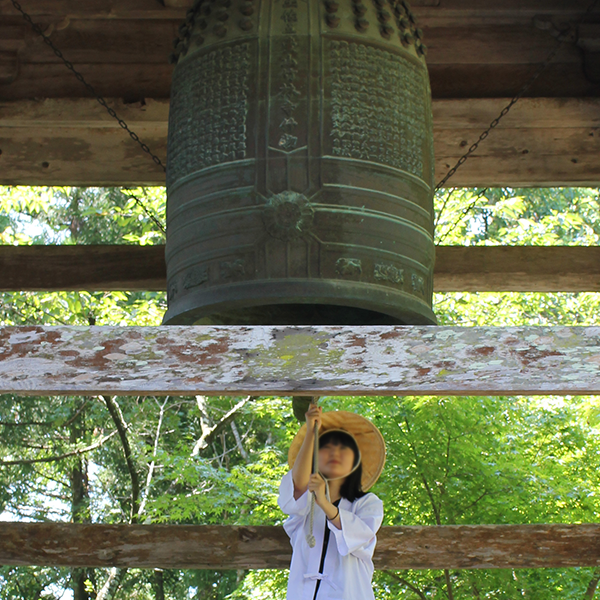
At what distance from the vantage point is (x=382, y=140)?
2131 mm

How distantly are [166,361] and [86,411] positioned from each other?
27.6ft

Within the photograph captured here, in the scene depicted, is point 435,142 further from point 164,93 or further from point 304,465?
point 304,465

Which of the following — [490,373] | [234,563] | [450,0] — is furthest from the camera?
[234,563]

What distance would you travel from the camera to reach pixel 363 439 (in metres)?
2.88

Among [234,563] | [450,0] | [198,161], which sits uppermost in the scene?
[450,0]

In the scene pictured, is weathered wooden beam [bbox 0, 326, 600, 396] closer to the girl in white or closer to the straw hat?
the girl in white

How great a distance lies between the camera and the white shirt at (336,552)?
2523mm

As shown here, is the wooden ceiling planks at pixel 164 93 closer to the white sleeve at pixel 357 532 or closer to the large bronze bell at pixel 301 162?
the large bronze bell at pixel 301 162

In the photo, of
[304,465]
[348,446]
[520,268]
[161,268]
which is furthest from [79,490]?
[304,465]

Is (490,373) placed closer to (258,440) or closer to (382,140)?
(382,140)

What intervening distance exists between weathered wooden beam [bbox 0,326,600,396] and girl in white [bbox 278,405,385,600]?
2.40 ft

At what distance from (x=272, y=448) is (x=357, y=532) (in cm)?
609

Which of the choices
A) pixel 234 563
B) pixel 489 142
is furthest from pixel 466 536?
pixel 489 142

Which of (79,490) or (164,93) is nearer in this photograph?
(164,93)
